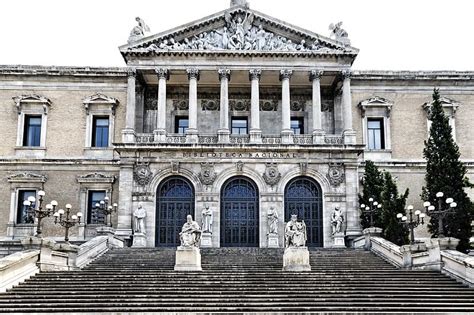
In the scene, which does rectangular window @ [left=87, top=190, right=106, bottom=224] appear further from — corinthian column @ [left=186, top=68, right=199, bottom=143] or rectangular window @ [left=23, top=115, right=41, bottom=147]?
corinthian column @ [left=186, top=68, right=199, bottom=143]

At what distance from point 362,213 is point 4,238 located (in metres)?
21.0

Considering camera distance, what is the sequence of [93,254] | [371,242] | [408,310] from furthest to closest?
[371,242] < [93,254] < [408,310]

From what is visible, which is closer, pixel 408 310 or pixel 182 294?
pixel 408 310

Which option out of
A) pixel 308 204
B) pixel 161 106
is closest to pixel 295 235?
pixel 308 204

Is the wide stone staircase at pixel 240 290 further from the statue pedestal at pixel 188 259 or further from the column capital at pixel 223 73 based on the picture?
the column capital at pixel 223 73

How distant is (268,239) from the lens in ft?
117

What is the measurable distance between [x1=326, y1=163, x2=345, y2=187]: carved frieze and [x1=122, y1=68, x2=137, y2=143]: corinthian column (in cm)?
1161

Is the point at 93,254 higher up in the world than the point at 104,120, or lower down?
lower down

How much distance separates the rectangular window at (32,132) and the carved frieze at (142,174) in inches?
295

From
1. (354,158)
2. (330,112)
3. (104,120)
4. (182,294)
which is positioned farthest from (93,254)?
(330,112)

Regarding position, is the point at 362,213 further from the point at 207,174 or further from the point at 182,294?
the point at 182,294

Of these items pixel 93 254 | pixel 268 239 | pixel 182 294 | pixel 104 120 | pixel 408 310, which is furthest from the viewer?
pixel 104 120

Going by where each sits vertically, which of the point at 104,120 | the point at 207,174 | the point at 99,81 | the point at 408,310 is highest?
the point at 99,81

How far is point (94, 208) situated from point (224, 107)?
388 inches
